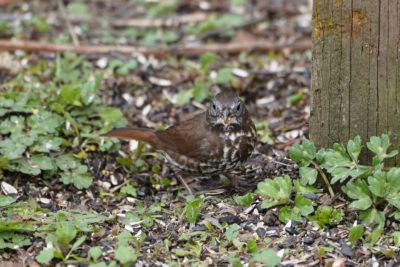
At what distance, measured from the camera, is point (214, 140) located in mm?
5684

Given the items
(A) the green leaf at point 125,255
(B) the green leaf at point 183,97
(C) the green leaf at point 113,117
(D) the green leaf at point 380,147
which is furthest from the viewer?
(B) the green leaf at point 183,97

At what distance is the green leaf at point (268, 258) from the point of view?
14.4ft

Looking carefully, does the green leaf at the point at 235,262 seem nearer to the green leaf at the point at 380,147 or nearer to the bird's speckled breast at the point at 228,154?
the green leaf at the point at 380,147

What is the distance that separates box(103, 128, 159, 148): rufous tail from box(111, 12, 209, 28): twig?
2.78m

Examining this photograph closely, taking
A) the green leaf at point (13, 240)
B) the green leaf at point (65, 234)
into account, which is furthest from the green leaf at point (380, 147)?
the green leaf at point (13, 240)

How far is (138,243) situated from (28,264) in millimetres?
620

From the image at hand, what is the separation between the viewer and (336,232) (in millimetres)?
4777

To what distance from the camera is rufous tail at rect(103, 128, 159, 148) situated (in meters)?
6.02

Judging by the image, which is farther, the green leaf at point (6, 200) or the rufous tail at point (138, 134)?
the rufous tail at point (138, 134)

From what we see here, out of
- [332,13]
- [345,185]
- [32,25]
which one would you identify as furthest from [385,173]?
[32,25]

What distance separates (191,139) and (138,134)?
1.58ft

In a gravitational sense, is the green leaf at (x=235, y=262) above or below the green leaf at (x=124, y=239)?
below

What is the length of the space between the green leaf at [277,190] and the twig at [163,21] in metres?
4.03

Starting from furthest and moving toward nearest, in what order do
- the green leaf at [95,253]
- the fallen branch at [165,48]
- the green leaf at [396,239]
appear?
1. the fallen branch at [165,48]
2. the green leaf at [396,239]
3. the green leaf at [95,253]
